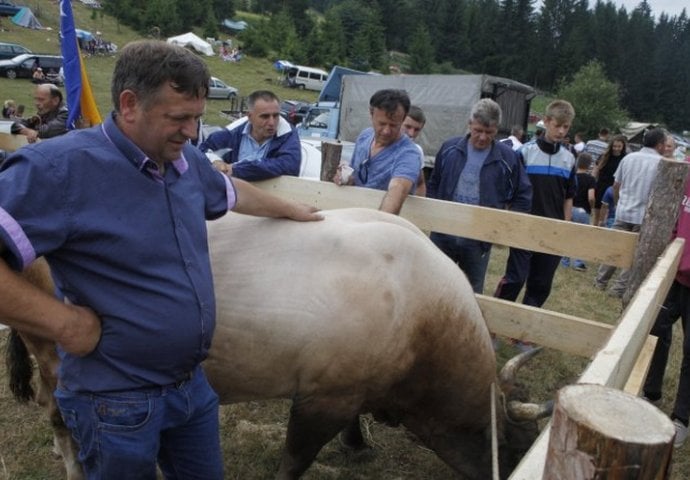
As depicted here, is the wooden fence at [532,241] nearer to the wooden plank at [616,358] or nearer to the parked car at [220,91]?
the wooden plank at [616,358]

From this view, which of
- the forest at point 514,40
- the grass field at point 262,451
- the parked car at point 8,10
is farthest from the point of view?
the forest at point 514,40

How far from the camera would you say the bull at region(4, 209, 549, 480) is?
2617 mm

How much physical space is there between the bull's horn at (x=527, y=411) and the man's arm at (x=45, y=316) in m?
2.10

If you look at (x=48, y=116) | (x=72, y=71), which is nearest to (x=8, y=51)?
(x=48, y=116)

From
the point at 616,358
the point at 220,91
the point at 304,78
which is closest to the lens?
the point at 616,358

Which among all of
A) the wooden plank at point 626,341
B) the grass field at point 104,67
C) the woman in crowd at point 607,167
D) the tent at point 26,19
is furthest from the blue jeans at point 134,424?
the tent at point 26,19

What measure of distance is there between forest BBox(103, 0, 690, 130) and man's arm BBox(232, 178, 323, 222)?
63.3m

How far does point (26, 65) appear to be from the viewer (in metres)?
30.1

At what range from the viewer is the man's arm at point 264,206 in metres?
2.44

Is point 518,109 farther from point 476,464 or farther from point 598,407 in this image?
point 598,407

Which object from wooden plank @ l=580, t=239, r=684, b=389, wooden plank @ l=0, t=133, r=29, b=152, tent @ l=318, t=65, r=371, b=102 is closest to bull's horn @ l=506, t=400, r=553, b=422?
wooden plank @ l=580, t=239, r=684, b=389

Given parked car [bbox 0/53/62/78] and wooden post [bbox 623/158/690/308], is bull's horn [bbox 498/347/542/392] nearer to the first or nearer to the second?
wooden post [bbox 623/158/690/308]

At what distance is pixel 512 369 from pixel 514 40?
95868mm

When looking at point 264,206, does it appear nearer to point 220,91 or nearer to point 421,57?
point 220,91
